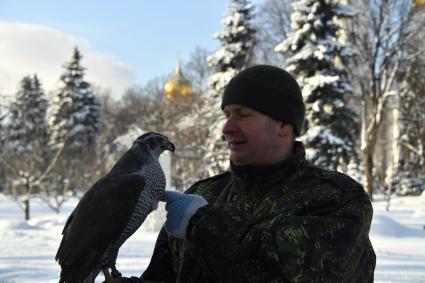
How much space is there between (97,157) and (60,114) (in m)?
12.5

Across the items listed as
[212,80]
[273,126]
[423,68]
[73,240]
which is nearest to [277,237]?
[273,126]

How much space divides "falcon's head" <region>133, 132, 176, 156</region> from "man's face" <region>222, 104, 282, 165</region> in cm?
47

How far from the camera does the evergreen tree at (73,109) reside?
144 ft

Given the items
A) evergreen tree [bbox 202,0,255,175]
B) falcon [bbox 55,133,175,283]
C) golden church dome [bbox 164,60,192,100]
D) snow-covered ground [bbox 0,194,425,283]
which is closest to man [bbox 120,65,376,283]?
falcon [bbox 55,133,175,283]

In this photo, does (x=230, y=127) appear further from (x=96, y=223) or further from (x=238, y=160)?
(x=96, y=223)

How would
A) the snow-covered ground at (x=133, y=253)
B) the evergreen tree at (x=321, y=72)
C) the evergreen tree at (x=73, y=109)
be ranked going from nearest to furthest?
the snow-covered ground at (x=133, y=253), the evergreen tree at (x=321, y=72), the evergreen tree at (x=73, y=109)

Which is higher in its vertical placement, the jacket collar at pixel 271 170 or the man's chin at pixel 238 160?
the man's chin at pixel 238 160

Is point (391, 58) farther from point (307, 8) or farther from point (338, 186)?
point (338, 186)

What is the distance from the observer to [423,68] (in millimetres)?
31609

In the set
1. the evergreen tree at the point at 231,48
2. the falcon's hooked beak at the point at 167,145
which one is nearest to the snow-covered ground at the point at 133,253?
the falcon's hooked beak at the point at 167,145

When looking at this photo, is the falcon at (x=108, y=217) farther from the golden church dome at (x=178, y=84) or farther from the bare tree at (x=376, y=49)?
the golden church dome at (x=178, y=84)

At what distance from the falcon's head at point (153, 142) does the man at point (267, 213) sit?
0.95 feet

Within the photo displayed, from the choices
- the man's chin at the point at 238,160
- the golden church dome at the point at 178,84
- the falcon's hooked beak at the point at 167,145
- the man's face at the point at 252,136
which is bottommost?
the man's chin at the point at 238,160

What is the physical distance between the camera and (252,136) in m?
2.28
